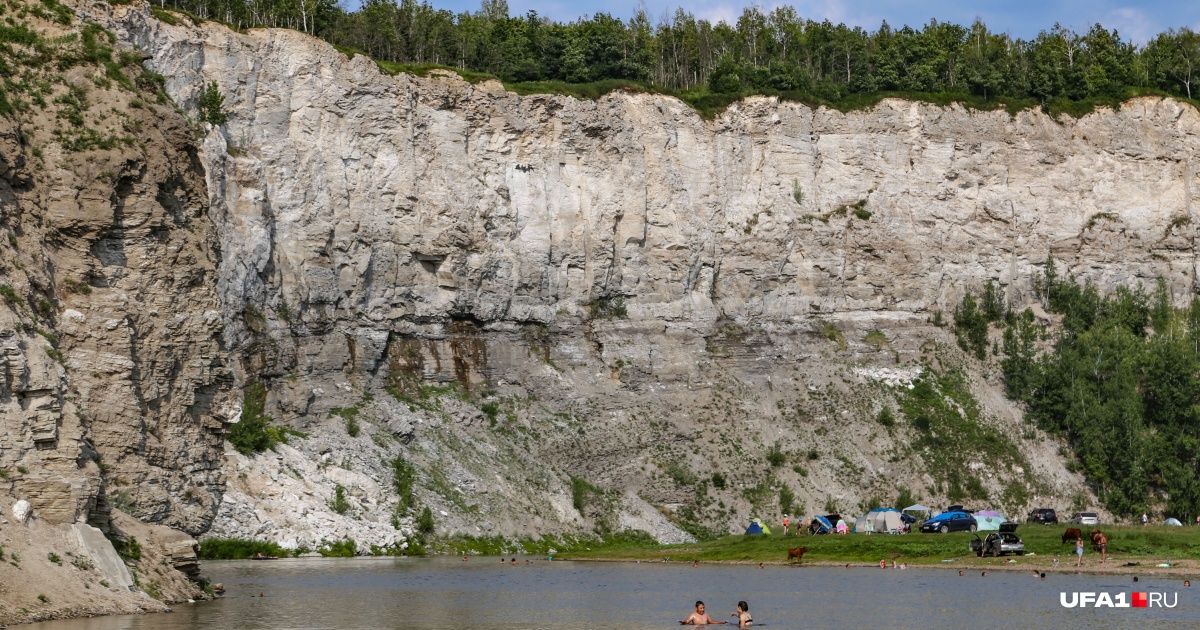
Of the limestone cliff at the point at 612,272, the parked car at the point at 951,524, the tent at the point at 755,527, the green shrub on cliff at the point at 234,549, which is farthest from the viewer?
the limestone cliff at the point at 612,272

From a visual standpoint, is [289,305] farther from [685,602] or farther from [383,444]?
[685,602]

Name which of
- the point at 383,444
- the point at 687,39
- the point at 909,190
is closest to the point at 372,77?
the point at 383,444

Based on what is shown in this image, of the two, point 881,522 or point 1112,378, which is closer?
point 881,522

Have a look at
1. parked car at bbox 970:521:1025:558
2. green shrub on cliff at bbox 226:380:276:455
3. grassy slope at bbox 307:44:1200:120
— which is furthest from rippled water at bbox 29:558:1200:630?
grassy slope at bbox 307:44:1200:120

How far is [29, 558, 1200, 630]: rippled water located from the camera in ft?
106

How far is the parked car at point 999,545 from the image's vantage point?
171 feet

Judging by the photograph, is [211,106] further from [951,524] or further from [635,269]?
[951,524]

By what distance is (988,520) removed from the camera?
67500 millimetres

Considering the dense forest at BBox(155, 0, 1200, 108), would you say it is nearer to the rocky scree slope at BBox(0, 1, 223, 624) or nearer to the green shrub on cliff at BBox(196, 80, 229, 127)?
the green shrub on cliff at BBox(196, 80, 229, 127)

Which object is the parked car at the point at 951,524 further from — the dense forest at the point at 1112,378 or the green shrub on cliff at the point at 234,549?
the green shrub on cliff at the point at 234,549

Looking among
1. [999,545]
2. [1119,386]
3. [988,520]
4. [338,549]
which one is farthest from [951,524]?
[338,549]

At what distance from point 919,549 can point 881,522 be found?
557 inches

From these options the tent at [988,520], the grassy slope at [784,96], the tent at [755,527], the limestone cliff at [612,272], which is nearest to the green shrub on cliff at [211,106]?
the limestone cliff at [612,272]

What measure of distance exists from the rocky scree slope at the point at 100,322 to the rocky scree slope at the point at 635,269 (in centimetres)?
2985
